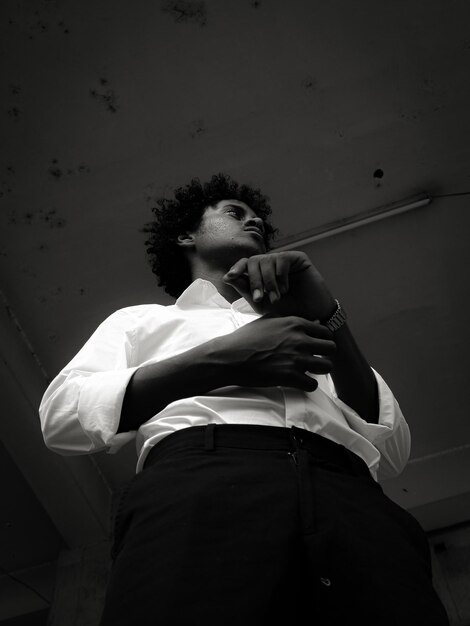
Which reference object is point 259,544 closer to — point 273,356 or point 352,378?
point 273,356

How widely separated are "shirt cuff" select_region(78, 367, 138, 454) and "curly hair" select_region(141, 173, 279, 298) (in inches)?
36.6

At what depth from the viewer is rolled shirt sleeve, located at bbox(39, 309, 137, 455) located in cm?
109

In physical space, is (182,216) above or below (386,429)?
above

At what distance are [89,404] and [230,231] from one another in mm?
818

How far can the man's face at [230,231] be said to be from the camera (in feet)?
5.52

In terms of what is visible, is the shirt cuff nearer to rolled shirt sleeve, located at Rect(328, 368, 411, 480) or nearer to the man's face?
rolled shirt sleeve, located at Rect(328, 368, 411, 480)

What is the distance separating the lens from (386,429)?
1253 mm

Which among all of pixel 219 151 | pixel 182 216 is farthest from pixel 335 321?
pixel 219 151

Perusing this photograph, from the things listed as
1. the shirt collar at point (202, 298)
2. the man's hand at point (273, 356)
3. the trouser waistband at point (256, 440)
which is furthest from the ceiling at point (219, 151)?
the trouser waistband at point (256, 440)

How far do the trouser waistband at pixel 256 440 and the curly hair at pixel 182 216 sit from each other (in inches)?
40.4

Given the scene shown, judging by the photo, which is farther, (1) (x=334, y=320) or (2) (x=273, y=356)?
(1) (x=334, y=320)

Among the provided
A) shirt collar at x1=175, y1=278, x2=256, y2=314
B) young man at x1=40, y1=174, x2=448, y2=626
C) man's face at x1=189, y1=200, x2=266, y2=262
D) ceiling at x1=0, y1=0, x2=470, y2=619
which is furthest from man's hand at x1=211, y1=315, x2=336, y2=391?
ceiling at x1=0, y1=0, x2=470, y2=619

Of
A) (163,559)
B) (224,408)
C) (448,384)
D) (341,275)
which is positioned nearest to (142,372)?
(224,408)

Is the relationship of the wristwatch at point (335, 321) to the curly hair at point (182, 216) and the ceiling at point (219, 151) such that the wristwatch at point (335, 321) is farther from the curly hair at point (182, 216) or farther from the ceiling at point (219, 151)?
the ceiling at point (219, 151)
